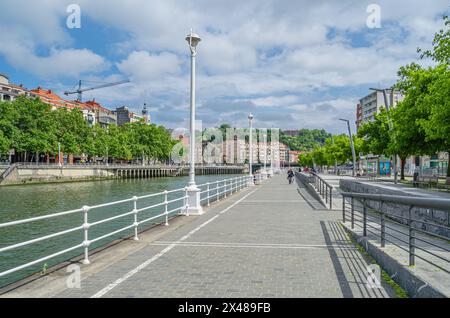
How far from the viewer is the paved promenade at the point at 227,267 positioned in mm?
5559

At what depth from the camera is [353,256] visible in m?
7.70

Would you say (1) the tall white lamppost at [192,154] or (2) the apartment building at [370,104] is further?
(2) the apartment building at [370,104]

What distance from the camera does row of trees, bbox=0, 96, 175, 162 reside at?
224 ft

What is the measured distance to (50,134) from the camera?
75.0m

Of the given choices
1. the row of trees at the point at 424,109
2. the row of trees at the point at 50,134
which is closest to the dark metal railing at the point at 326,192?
the row of trees at the point at 424,109

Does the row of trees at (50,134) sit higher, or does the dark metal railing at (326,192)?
the row of trees at (50,134)

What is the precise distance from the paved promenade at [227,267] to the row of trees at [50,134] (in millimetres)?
64198

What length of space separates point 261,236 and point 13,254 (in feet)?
29.1

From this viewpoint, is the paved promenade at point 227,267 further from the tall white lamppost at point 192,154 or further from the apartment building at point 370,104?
the apartment building at point 370,104

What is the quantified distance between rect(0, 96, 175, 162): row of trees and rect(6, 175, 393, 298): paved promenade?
6420 centimetres

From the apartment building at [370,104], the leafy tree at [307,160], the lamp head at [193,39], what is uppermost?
the apartment building at [370,104]
